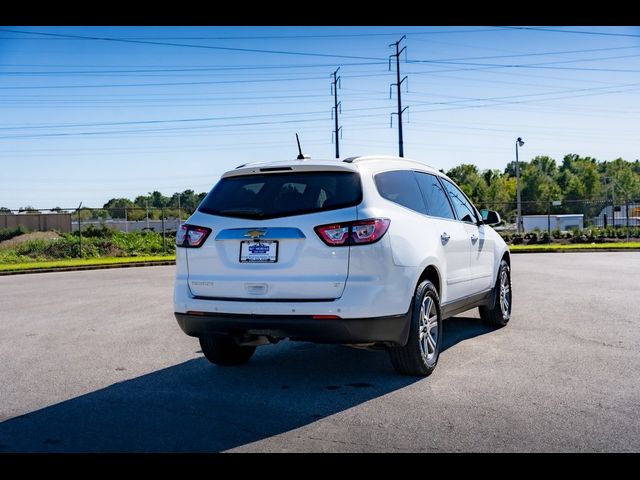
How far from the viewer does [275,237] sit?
233 inches

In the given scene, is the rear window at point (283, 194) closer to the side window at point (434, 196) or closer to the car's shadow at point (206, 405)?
the side window at point (434, 196)

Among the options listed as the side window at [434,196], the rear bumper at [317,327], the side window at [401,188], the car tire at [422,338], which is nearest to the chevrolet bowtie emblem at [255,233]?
the rear bumper at [317,327]

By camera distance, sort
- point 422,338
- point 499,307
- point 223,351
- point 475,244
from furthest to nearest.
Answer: point 499,307
point 475,244
point 223,351
point 422,338

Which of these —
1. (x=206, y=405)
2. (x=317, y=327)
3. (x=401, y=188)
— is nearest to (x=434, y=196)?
(x=401, y=188)

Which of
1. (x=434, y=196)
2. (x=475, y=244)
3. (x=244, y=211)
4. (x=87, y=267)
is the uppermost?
(x=434, y=196)

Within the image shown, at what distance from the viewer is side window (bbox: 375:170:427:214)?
642cm

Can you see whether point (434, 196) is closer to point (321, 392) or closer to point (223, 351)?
point (321, 392)

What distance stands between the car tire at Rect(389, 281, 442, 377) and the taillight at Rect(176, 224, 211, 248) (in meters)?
1.93

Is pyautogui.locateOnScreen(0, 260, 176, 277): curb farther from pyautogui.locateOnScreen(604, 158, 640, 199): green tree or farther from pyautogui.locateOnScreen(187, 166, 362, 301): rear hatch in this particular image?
pyautogui.locateOnScreen(604, 158, 640, 199): green tree

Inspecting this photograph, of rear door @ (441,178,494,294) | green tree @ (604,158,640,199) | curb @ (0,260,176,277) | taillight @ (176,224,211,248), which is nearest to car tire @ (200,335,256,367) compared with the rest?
taillight @ (176,224,211,248)

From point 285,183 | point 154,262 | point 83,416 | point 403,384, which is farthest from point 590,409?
point 154,262

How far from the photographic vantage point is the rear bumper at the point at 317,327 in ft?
18.9

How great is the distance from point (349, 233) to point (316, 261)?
0.35 metres
